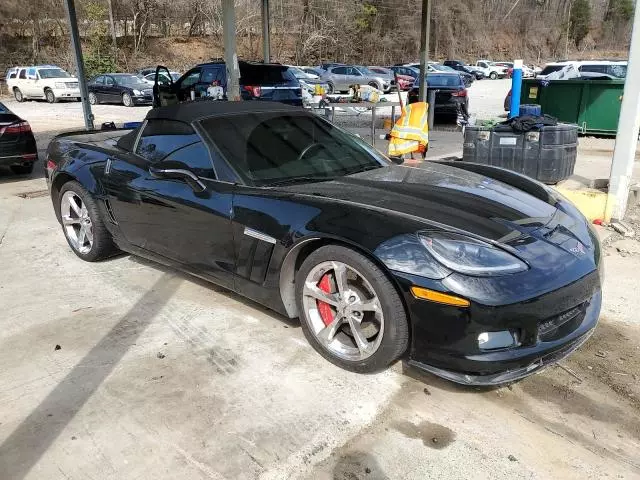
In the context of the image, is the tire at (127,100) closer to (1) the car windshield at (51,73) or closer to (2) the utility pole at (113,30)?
(1) the car windshield at (51,73)

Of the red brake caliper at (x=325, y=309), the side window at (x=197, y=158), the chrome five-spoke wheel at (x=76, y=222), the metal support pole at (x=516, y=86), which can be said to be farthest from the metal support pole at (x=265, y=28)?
the red brake caliper at (x=325, y=309)

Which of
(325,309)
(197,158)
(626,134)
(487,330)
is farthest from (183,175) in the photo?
(626,134)

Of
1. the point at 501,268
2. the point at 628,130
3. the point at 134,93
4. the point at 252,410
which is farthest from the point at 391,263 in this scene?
the point at 134,93

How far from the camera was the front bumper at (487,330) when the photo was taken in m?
2.54

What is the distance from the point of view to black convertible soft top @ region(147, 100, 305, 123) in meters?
3.92

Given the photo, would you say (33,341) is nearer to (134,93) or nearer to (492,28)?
(134,93)

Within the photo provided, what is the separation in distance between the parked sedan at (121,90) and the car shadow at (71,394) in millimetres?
20240

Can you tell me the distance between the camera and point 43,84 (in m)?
24.7

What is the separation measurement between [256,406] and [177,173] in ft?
5.38

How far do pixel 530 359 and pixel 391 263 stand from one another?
0.78 m

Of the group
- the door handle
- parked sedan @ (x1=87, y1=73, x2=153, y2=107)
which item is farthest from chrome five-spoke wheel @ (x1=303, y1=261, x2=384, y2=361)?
parked sedan @ (x1=87, y1=73, x2=153, y2=107)

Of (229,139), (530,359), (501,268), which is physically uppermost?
(229,139)

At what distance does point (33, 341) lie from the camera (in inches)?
139

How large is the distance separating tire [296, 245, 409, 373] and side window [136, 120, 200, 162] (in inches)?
54.4
